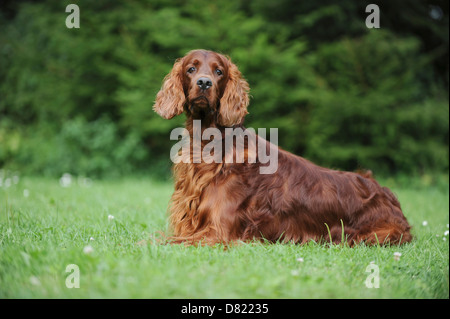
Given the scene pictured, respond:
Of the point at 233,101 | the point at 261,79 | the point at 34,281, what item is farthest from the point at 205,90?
the point at 261,79

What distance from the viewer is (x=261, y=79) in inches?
292

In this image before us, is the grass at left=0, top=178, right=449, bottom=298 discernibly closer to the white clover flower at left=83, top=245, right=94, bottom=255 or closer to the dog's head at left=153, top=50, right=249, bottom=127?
the white clover flower at left=83, top=245, right=94, bottom=255

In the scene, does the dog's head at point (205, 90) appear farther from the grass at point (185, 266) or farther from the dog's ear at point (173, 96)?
the grass at point (185, 266)

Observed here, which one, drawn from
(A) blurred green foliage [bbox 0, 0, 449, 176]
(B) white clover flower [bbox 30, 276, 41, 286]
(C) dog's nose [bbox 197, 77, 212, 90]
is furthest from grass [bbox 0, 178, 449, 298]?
(A) blurred green foliage [bbox 0, 0, 449, 176]

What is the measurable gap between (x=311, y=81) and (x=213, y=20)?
6.65 feet

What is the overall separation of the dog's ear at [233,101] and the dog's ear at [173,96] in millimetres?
307

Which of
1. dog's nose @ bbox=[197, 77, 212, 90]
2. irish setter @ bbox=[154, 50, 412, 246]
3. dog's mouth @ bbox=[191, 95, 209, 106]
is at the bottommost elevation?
irish setter @ bbox=[154, 50, 412, 246]

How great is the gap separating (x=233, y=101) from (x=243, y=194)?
66cm

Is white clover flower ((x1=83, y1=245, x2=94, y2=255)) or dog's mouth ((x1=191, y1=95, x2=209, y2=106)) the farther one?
dog's mouth ((x1=191, y1=95, x2=209, y2=106))

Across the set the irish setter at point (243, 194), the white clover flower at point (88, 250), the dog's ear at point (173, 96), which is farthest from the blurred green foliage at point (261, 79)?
the white clover flower at point (88, 250)

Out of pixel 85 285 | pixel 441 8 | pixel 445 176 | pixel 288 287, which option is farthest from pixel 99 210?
pixel 441 8

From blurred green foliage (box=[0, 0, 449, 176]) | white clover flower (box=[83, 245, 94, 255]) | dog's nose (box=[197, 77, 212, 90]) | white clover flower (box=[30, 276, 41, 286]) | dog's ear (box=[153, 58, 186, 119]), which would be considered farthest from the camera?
blurred green foliage (box=[0, 0, 449, 176])

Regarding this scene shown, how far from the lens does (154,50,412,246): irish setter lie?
2.85 m

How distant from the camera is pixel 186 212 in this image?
9.75 ft
